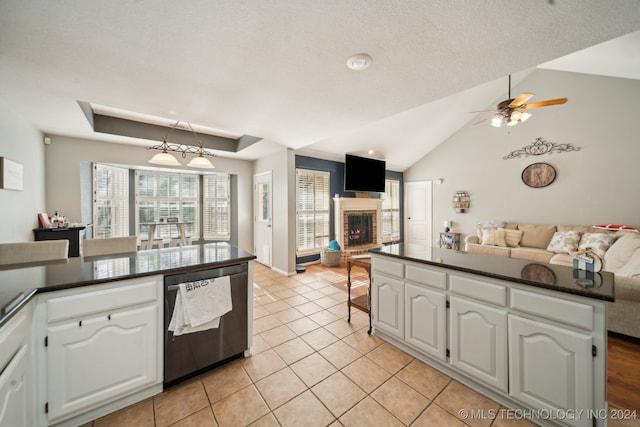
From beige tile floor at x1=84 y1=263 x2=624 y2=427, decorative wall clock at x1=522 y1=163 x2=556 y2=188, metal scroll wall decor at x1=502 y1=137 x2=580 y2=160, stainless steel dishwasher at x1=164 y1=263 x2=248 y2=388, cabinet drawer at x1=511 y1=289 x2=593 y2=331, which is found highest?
metal scroll wall decor at x1=502 y1=137 x2=580 y2=160

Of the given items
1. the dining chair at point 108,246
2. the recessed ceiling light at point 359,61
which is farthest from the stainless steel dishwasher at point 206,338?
the recessed ceiling light at point 359,61

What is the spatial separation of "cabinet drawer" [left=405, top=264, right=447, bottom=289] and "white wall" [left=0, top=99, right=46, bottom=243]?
4.00m

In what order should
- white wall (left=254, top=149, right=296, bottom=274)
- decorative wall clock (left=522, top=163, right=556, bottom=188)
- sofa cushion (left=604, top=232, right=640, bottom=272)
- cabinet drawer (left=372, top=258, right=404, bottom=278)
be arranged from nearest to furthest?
cabinet drawer (left=372, top=258, right=404, bottom=278)
sofa cushion (left=604, top=232, right=640, bottom=272)
white wall (left=254, top=149, right=296, bottom=274)
decorative wall clock (left=522, top=163, right=556, bottom=188)

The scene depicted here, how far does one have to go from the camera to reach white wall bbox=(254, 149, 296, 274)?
14.3 ft

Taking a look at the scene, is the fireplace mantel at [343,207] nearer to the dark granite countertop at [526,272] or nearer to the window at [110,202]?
the dark granite countertop at [526,272]

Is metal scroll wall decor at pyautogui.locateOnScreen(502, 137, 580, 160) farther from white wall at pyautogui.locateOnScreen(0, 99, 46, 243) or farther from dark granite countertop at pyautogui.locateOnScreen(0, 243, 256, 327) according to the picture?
white wall at pyautogui.locateOnScreen(0, 99, 46, 243)

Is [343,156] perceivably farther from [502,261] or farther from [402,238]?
[502,261]

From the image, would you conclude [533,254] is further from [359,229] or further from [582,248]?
[359,229]

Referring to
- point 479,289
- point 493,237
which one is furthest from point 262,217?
point 493,237

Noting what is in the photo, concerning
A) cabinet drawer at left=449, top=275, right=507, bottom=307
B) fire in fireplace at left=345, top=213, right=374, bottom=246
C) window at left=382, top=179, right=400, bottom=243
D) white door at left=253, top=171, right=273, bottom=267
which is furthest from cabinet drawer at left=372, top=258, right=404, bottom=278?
window at left=382, top=179, right=400, bottom=243

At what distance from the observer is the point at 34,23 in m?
1.35

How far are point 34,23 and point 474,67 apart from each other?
288 cm

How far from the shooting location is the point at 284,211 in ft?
14.6

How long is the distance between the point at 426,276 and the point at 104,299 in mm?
2174
